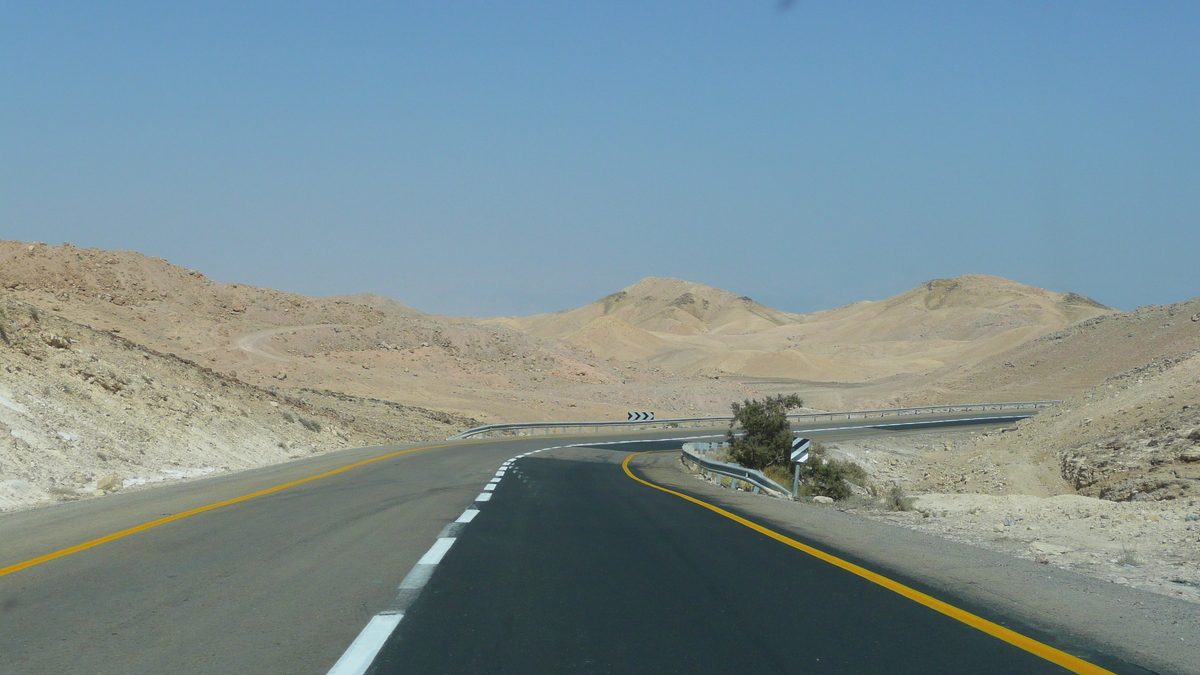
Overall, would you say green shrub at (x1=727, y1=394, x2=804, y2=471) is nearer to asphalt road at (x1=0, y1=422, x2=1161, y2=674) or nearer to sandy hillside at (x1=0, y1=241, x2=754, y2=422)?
asphalt road at (x1=0, y1=422, x2=1161, y2=674)

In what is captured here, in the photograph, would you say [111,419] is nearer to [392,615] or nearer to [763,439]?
[392,615]

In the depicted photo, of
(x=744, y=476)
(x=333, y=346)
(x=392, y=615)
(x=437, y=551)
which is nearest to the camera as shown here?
(x=392, y=615)

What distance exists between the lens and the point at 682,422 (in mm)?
61344

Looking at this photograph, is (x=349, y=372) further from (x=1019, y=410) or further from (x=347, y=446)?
(x=1019, y=410)

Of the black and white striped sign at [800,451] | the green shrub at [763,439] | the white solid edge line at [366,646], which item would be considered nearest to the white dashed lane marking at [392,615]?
the white solid edge line at [366,646]

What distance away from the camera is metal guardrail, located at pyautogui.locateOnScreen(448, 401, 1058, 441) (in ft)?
170

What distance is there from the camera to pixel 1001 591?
7711mm

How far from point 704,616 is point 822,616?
34.8 inches

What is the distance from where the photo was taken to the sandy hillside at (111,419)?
17473 millimetres

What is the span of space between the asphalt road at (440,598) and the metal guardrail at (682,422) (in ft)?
116

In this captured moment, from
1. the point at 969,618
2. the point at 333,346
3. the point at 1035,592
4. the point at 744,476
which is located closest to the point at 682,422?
the point at 744,476

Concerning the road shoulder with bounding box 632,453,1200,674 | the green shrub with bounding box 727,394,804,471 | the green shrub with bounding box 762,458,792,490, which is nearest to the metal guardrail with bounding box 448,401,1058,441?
the green shrub with bounding box 727,394,804,471

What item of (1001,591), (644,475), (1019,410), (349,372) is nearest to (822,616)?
(1001,591)

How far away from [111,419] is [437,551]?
16.9 meters
